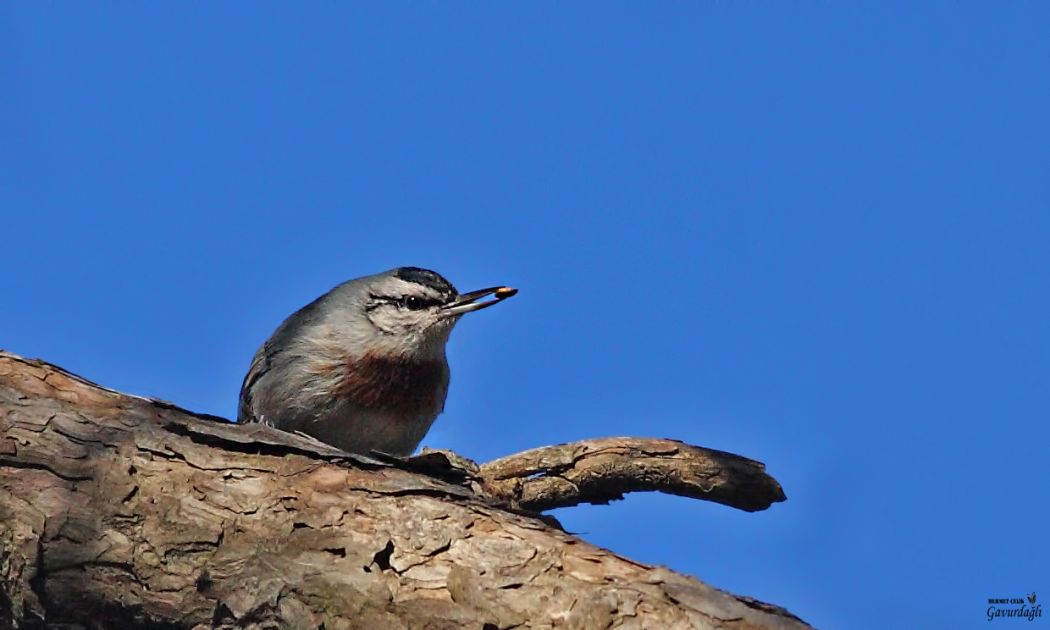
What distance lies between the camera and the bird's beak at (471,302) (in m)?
7.61

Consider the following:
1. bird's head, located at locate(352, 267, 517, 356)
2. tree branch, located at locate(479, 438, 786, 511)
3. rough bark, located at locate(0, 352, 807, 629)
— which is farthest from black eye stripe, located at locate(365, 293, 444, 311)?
rough bark, located at locate(0, 352, 807, 629)

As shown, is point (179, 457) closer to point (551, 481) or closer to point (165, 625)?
point (165, 625)

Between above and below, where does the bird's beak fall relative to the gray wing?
above

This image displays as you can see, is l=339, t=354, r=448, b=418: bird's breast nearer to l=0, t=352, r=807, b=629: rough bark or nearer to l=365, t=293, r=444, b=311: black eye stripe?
l=365, t=293, r=444, b=311: black eye stripe

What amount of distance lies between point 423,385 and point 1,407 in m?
2.81

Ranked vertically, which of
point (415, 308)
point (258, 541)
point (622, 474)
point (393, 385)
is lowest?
point (258, 541)

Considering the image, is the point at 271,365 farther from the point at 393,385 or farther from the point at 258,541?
the point at 258,541

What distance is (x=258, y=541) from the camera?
16.5 feet

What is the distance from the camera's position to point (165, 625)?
5016 mm

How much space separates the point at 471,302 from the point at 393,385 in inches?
30.9

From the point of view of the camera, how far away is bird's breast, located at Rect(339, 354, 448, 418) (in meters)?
7.35

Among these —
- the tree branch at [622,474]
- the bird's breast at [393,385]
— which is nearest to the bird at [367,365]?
the bird's breast at [393,385]

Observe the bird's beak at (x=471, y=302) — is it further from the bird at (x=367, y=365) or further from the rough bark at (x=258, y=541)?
the rough bark at (x=258, y=541)

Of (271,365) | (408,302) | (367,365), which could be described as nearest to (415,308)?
(408,302)
